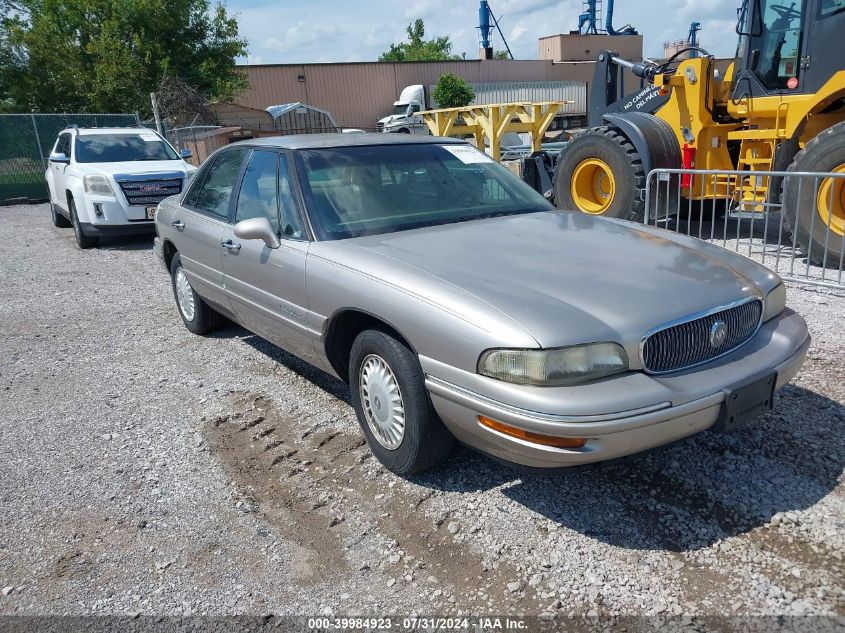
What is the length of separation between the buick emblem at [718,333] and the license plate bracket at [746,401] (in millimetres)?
199

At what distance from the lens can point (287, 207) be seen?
3926mm

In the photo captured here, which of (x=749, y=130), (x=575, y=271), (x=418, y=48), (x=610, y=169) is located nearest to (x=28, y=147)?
(x=610, y=169)

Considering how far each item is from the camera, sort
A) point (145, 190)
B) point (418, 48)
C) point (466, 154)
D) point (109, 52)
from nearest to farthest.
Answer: point (466, 154)
point (145, 190)
point (109, 52)
point (418, 48)

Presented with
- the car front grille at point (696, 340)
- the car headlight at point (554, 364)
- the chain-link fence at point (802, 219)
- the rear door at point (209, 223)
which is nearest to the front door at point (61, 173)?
the rear door at point (209, 223)

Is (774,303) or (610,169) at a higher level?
(610,169)

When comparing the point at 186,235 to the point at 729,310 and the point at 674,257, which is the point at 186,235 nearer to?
the point at 674,257

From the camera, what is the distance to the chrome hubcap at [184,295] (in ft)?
18.7

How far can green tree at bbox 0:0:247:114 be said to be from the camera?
26156 mm

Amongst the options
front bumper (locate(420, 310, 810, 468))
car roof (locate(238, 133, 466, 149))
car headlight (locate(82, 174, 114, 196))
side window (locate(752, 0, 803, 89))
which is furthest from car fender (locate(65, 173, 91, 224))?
side window (locate(752, 0, 803, 89))

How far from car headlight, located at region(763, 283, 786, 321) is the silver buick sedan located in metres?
0.02

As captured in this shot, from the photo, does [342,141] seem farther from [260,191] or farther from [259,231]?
[259,231]

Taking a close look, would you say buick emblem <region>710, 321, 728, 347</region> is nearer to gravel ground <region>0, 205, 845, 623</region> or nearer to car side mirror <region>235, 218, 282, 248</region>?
gravel ground <region>0, 205, 845, 623</region>

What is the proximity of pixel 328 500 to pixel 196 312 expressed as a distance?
2.99 metres

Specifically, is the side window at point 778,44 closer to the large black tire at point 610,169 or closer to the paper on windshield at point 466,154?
the large black tire at point 610,169
